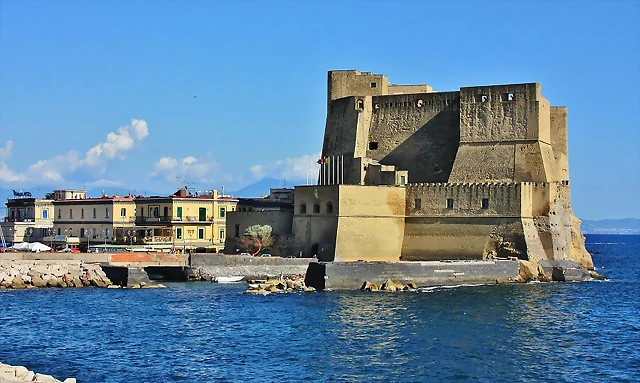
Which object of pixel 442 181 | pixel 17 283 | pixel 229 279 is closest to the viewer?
pixel 17 283

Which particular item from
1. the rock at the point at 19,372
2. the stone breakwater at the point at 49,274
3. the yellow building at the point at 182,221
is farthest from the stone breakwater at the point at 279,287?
the rock at the point at 19,372

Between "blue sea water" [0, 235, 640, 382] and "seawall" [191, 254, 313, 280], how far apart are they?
2.51 metres

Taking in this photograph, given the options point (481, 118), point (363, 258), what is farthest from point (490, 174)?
point (363, 258)

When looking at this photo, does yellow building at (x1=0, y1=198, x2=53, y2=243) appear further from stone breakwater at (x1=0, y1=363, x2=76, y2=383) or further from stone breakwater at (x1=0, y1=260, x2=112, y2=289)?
stone breakwater at (x1=0, y1=363, x2=76, y2=383)

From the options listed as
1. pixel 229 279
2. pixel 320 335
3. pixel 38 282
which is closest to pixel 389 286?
pixel 229 279

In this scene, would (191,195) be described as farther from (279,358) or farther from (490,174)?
(279,358)

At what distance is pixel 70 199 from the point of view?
194ft

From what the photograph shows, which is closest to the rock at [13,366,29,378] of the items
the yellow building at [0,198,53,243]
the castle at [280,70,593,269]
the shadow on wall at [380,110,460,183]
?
the castle at [280,70,593,269]

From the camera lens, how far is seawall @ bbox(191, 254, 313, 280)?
44281mm

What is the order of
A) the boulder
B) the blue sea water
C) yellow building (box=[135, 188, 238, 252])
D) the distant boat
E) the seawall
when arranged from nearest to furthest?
1. the blue sea water
2. the distant boat
3. the seawall
4. the boulder
5. yellow building (box=[135, 188, 238, 252])

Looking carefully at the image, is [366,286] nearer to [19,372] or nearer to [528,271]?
[528,271]

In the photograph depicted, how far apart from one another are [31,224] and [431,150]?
25.5 meters

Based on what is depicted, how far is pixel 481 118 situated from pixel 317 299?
18.1m

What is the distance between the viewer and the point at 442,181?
52188 mm
